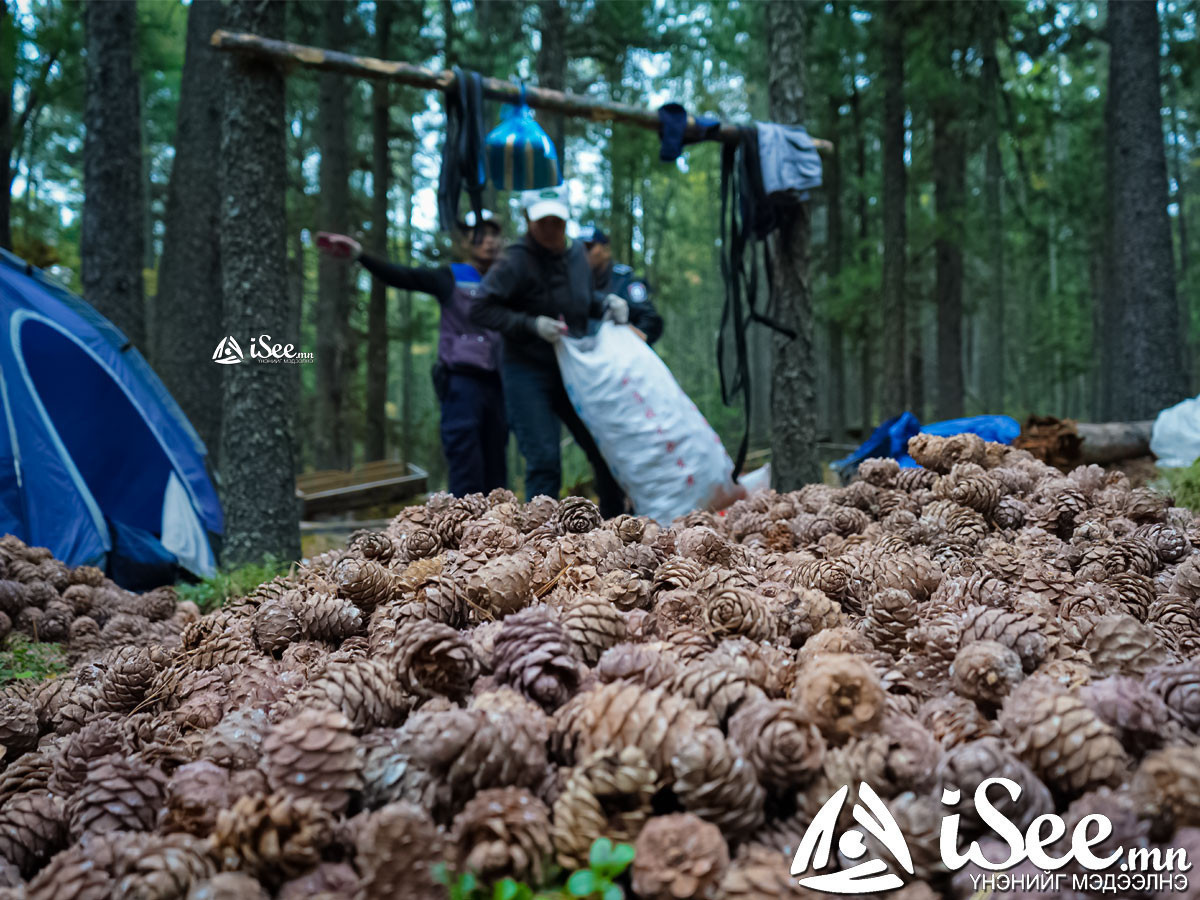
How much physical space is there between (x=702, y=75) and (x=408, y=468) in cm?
1562

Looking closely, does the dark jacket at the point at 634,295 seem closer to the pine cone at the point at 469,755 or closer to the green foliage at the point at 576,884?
the pine cone at the point at 469,755

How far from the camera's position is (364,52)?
45.7ft

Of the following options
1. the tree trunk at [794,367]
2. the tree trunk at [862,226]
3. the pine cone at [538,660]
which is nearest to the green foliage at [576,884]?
the pine cone at [538,660]

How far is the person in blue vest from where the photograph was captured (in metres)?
6.12

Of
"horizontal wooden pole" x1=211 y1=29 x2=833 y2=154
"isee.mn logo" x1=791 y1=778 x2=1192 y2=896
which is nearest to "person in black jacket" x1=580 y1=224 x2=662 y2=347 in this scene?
"horizontal wooden pole" x1=211 y1=29 x2=833 y2=154

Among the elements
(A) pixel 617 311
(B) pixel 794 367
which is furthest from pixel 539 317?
(B) pixel 794 367

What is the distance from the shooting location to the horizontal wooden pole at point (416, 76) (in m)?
5.22

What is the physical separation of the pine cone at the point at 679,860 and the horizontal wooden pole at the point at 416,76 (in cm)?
544

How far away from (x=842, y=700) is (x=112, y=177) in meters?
9.34

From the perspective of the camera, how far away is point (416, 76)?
560 cm

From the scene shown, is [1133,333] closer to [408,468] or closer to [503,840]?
[408,468]

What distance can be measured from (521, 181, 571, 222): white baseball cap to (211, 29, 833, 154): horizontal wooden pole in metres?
0.92

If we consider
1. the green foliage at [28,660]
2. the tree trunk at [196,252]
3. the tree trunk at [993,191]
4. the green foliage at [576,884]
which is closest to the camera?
the green foliage at [576,884]

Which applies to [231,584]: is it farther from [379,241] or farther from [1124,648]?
[379,241]
